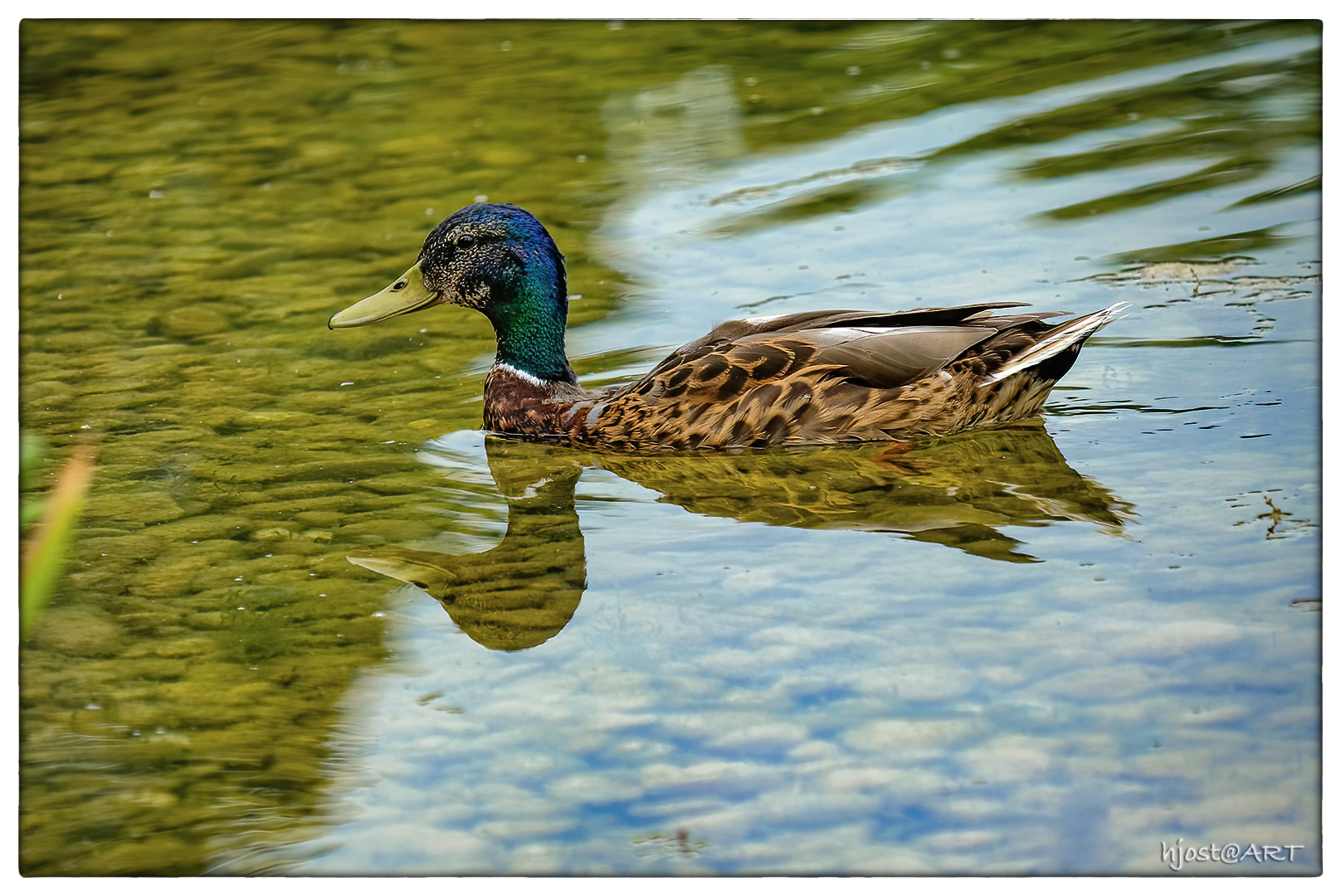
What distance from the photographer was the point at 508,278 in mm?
8289

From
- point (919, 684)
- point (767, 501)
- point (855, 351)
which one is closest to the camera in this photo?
point (919, 684)

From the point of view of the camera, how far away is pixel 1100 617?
5523 mm

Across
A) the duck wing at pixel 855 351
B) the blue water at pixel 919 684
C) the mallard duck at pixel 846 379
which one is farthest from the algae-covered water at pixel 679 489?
the duck wing at pixel 855 351

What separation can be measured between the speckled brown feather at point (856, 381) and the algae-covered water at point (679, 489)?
0.16 metres

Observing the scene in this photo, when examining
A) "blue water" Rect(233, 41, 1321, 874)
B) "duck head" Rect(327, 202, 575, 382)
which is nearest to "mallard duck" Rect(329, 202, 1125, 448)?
"blue water" Rect(233, 41, 1321, 874)

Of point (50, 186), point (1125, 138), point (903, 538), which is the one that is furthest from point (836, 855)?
point (50, 186)

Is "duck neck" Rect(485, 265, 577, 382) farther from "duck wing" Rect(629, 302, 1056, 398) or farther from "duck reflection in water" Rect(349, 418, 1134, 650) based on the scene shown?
"duck wing" Rect(629, 302, 1056, 398)

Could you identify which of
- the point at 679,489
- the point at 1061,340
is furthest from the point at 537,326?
the point at 1061,340

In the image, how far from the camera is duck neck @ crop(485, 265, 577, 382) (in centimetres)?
824

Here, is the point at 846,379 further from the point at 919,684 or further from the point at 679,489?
the point at 919,684

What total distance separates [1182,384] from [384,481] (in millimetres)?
3696

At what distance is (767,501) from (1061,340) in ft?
4.89

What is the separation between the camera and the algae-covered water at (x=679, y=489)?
4.64 metres

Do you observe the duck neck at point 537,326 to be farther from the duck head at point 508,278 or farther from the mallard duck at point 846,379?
the mallard duck at point 846,379
